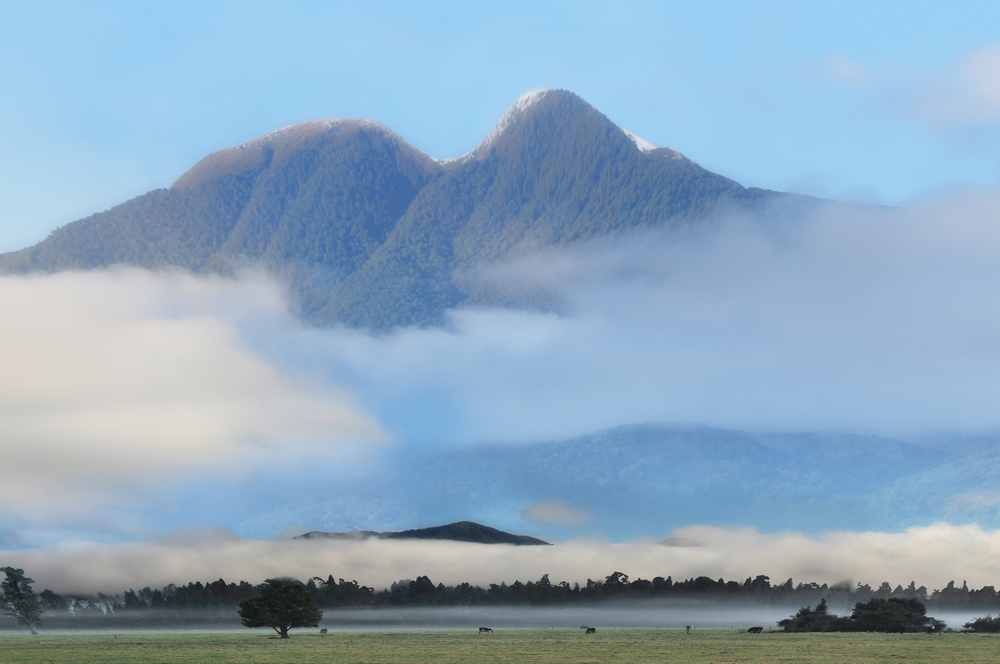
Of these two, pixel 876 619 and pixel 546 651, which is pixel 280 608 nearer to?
pixel 546 651

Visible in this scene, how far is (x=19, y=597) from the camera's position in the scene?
193 meters

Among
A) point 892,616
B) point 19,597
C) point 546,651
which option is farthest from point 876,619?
point 19,597

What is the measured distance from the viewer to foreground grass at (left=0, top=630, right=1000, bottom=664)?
93.2 m

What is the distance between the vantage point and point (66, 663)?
9144cm

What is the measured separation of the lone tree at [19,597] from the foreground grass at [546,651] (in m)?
73.2

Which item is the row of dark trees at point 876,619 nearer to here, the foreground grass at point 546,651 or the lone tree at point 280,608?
the foreground grass at point 546,651

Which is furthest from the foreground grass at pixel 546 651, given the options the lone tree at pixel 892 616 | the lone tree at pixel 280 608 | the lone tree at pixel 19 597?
the lone tree at pixel 19 597

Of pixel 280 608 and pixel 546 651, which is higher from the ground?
pixel 280 608

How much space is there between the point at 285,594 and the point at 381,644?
3644cm

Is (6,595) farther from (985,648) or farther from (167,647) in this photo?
(985,648)

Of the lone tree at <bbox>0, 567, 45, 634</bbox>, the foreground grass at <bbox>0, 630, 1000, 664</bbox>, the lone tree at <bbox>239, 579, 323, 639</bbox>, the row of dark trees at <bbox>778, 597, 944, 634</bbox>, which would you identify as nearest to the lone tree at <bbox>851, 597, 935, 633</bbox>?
the row of dark trees at <bbox>778, 597, 944, 634</bbox>

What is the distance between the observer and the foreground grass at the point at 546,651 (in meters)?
93.2

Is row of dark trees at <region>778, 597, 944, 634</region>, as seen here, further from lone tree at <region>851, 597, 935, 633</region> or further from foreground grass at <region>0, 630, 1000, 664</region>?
foreground grass at <region>0, 630, 1000, 664</region>

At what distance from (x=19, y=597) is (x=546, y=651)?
131444 millimetres
